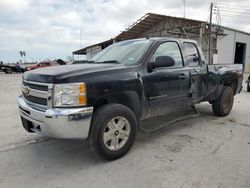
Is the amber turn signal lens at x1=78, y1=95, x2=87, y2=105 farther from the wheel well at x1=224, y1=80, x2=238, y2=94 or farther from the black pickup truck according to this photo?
the wheel well at x1=224, y1=80, x2=238, y2=94

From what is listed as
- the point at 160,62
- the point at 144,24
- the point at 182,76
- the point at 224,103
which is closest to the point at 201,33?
the point at 144,24

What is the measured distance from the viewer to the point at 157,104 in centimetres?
407

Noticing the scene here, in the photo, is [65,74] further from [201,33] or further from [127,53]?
[201,33]

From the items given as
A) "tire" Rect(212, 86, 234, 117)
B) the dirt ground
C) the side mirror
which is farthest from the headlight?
"tire" Rect(212, 86, 234, 117)

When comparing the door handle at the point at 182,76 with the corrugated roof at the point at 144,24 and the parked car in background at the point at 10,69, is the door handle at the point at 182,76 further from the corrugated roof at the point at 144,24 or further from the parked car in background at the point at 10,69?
the parked car in background at the point at 10,69

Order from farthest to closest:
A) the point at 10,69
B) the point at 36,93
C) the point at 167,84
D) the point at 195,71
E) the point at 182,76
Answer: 1. the point at 10,69
2. the point at 195,71
3. the point at 182,76
4. the point at 167,84
5. the point at 36,93

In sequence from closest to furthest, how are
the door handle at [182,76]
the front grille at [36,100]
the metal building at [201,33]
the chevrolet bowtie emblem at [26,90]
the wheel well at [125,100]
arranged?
the front grille at [36,100]
the wheel well at [125,100]
the chevrolet bowtie emblem at [26,90]
the door handle at [182,76]
the metal building at [201,33]

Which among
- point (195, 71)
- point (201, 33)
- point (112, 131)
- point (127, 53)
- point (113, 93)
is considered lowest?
point (112, 131)

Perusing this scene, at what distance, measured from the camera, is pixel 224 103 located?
19.0ft

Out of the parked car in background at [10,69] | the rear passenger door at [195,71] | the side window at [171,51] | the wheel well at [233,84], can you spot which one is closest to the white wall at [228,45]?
the wheel well at [233,84]

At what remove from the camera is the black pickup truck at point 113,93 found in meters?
3.01

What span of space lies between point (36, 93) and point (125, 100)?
4.26ft

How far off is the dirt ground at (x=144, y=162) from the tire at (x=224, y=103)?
81cm

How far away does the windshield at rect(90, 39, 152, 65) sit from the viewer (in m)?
3.96
